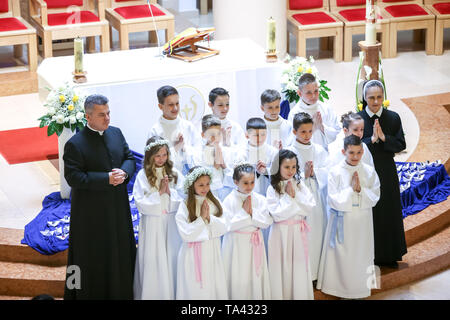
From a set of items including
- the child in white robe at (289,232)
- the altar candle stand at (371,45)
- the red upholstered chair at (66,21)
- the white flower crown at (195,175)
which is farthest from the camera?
the red upholstered chair at (66,21)

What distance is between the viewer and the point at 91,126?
698 centimetres

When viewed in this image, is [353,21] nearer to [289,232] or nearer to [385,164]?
[385,164]

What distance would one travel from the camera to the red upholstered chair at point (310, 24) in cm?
1286

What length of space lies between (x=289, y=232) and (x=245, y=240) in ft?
1.17

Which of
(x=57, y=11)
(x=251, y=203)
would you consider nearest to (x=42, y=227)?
(x=251, y=203)

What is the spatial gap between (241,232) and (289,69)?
272 cm

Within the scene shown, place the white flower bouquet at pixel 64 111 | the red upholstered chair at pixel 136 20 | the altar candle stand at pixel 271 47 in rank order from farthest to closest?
1. the red upholstered chair at pixel 136 20
2. the altar candle stand at pixel 271 47
3. the white flower bouquet at pixel 64 111

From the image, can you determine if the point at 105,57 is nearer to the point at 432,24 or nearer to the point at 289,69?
Result: the point at 289,69

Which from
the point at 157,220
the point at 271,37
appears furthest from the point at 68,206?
the point at 271,37

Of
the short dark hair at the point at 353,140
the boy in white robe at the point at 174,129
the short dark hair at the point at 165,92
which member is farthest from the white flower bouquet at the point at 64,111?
the short dark hair at the point at 353,140

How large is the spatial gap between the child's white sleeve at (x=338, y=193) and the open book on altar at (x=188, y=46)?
2.70 metres

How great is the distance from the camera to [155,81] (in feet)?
29.9

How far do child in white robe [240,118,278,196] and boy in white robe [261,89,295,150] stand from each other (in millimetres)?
296

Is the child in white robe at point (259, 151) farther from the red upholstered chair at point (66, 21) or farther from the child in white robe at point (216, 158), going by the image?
the red upholstered chair at point (66, 21)
